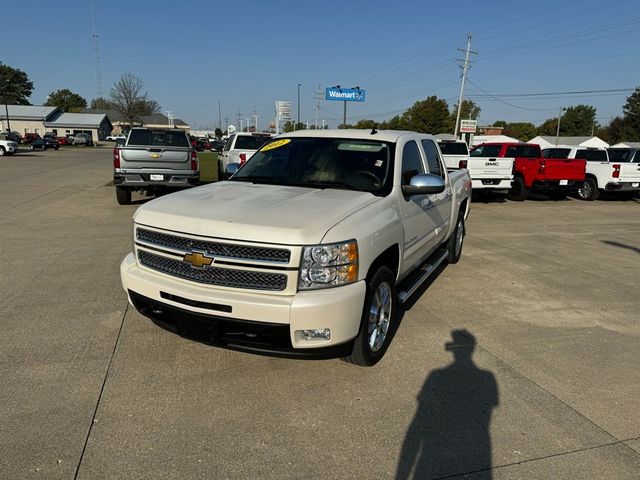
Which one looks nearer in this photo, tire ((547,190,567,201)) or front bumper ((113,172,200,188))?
front bumper ((113,172,200,188))

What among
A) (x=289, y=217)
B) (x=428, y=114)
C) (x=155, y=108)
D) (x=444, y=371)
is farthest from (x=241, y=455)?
(x=155, y=108)

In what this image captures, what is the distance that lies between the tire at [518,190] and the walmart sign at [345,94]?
19841mm

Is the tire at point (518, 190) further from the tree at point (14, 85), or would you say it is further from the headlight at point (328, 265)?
the tree at point (14, 85)

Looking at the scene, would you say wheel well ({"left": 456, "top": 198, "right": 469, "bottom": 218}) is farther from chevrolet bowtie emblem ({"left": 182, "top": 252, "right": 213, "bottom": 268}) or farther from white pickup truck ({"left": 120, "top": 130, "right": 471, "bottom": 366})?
chevrolet bowtie emblem ({"left": 182, "top": 252, "right": 213, "bottom": 268})

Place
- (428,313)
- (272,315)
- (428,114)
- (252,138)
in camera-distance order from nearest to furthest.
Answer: (272,315)
(428,313)
(252,138)
(428,114)

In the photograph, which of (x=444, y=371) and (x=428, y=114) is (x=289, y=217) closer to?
(x=444, y=371)

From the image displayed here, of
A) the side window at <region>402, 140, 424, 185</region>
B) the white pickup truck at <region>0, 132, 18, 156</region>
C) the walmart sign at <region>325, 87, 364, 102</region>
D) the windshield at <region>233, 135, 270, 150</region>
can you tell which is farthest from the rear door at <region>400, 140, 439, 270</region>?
the white pickup truck at <region>0, 132, 18, 156</region>

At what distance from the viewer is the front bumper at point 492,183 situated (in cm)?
1423

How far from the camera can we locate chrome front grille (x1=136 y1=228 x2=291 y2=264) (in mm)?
3006

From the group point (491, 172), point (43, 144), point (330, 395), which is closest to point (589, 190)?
point (491, 172)

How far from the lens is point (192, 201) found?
11.9ft

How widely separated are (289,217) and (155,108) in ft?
291

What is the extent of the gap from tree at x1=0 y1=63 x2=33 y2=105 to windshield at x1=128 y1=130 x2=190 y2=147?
124m

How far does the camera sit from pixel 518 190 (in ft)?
52.6
